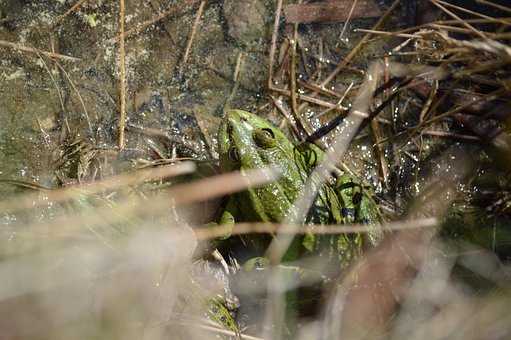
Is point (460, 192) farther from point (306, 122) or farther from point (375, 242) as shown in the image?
point (306, 122)

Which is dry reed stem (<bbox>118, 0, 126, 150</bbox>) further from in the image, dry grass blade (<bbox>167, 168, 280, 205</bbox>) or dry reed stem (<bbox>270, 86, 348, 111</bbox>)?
dry reed stem (<bbox>270, 86, 348, 111</bbox>)

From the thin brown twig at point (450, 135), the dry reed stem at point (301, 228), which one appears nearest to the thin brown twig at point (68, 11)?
the dry reed stem at point (301, 228)

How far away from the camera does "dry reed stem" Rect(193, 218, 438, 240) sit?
3.96 m

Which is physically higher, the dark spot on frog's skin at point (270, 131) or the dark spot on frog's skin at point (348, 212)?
the dark spot on frog's skin at point (270, 131)

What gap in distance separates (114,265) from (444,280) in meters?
2.10

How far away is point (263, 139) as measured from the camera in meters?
4.12

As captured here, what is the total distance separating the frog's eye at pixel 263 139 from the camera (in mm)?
4113

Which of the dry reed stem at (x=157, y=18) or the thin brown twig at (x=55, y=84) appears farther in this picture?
the dry reed stem at (x=157, y=18)

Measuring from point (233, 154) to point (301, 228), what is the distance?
2.26 ft

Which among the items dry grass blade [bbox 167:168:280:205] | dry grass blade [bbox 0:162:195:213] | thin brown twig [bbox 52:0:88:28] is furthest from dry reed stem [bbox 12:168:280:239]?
thin brown twig [bbox 52:0:88:28]

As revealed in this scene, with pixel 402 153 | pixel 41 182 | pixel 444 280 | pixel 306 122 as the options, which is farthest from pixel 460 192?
pixel 41 182

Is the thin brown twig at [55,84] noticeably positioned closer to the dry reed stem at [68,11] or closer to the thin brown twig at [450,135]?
the dry reed stem at [68,11]

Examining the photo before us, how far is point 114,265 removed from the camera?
12.9ft

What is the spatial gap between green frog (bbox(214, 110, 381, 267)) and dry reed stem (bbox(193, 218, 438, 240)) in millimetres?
40
